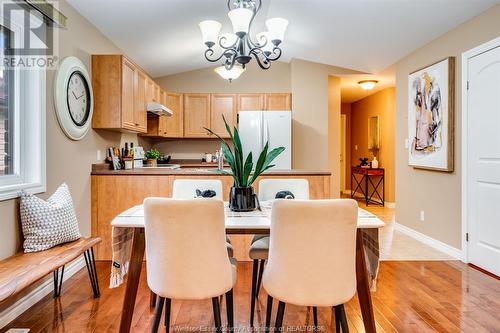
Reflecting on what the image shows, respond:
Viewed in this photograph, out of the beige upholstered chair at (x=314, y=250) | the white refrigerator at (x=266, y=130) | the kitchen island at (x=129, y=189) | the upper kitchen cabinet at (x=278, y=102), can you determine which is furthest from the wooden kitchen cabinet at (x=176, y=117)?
the beige upholstered chair at (x=314, y=250)

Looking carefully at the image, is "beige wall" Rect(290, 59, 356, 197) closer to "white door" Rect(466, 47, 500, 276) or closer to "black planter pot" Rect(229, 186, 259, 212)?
"white door" Rect(466, 47, 500, 276)

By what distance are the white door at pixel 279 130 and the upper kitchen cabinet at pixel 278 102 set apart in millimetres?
537

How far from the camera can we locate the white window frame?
2.44m

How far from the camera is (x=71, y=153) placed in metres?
2.99

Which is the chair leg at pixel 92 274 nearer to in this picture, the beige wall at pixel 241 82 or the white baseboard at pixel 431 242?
the white baseboard at pixel 431 242

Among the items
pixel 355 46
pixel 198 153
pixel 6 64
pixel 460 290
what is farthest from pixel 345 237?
pixel 198 153

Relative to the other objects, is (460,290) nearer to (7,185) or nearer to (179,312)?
(179,312)

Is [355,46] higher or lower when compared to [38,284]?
higher

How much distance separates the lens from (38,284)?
8.00 feet

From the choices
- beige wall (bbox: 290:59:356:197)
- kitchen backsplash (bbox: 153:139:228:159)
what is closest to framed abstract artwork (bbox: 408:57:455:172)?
beige wall (bbox: 290:59:356:197)

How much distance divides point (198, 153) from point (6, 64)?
12.5 ft

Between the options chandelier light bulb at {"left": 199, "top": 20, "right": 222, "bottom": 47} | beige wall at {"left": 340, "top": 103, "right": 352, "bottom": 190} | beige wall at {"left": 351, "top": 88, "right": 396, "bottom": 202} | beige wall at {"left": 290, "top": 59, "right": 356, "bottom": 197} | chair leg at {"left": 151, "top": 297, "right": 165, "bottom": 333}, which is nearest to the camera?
chair leg at {"left": 151, "top": 297, "right": 165, "bottom": 333}

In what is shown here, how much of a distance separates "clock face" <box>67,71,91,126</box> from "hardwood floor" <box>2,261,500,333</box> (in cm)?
143

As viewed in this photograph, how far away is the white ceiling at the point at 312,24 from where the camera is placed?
10.5ft
